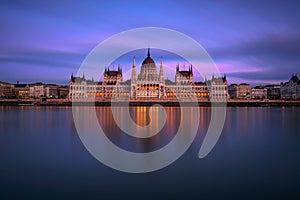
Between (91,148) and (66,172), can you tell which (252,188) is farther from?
(91,148)

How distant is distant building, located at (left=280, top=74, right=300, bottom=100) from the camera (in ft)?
356

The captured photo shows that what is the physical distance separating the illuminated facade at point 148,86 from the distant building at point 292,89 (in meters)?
26.7

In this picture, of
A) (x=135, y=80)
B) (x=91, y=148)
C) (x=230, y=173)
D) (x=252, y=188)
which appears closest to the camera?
(x=252, y=188)

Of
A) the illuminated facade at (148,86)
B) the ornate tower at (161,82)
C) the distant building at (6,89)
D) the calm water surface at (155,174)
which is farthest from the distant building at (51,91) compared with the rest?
the calm water surface at (155,174)

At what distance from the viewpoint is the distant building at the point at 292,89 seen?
108 meters

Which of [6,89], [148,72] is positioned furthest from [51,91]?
[148,72]

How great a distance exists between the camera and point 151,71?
10206 centimetres

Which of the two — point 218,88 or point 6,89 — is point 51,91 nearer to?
point 6,89

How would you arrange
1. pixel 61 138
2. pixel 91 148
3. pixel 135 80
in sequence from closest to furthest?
1. pixel 91 148
2. pixel 61 138
3. pixel 135 80

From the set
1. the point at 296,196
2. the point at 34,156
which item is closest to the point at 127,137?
the point at 34,156

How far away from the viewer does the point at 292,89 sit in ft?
362

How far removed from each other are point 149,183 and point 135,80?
91461mm

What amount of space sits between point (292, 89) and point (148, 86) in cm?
5203

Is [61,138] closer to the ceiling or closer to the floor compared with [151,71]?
closer to the floor
